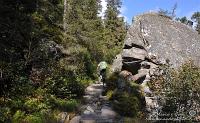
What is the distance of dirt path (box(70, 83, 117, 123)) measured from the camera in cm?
1533

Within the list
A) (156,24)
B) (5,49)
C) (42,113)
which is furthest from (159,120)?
(156,24)

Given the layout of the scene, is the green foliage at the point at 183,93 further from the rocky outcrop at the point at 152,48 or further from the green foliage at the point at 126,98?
the rocky outcrop at the point at 152,48

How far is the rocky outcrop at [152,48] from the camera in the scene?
75.3ft

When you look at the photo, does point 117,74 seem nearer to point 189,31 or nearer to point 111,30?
point 189,31

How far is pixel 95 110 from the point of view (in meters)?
17.2

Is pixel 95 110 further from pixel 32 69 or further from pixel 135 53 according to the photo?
pixel 135 53

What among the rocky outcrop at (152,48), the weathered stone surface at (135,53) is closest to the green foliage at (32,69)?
the weathered stone surface at (135,53)

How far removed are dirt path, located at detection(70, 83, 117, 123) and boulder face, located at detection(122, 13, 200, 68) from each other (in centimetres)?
427

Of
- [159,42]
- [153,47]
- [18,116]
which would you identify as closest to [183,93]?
[18,116]

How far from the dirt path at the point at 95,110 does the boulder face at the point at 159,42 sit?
4.27 meters

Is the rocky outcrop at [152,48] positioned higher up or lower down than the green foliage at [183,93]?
higher up

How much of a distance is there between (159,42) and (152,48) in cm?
70

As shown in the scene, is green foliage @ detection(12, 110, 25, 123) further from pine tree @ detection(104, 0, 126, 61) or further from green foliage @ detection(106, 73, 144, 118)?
pine tree @ detection(104, 0, 126, 61)

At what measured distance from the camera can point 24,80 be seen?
17438mm
